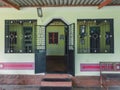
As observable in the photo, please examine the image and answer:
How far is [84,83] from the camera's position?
9008 millimetres

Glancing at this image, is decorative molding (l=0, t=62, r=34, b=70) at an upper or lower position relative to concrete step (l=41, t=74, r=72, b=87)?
upper

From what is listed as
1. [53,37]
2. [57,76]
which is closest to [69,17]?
[57,76]

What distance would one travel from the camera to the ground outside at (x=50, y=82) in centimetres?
835

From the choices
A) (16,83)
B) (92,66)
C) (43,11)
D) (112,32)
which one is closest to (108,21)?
(112,32)

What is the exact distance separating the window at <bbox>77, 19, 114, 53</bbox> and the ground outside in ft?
3.84

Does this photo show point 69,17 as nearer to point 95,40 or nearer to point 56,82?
point 95,40

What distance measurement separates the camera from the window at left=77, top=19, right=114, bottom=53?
10.1 metres

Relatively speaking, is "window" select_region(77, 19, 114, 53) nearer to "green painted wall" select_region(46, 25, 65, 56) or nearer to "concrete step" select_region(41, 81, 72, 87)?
"concrete step" select_region(41, 81, 72, 87)

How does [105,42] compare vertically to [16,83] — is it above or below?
above

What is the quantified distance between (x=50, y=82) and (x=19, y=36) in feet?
8.95

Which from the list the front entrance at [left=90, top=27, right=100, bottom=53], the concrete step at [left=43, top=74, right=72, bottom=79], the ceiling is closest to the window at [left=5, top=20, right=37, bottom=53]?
the ceiling

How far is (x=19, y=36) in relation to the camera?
1027 cm

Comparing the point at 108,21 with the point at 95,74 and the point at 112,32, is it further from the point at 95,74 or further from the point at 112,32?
the point at 95,74

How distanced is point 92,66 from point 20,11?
3572 millimetres
